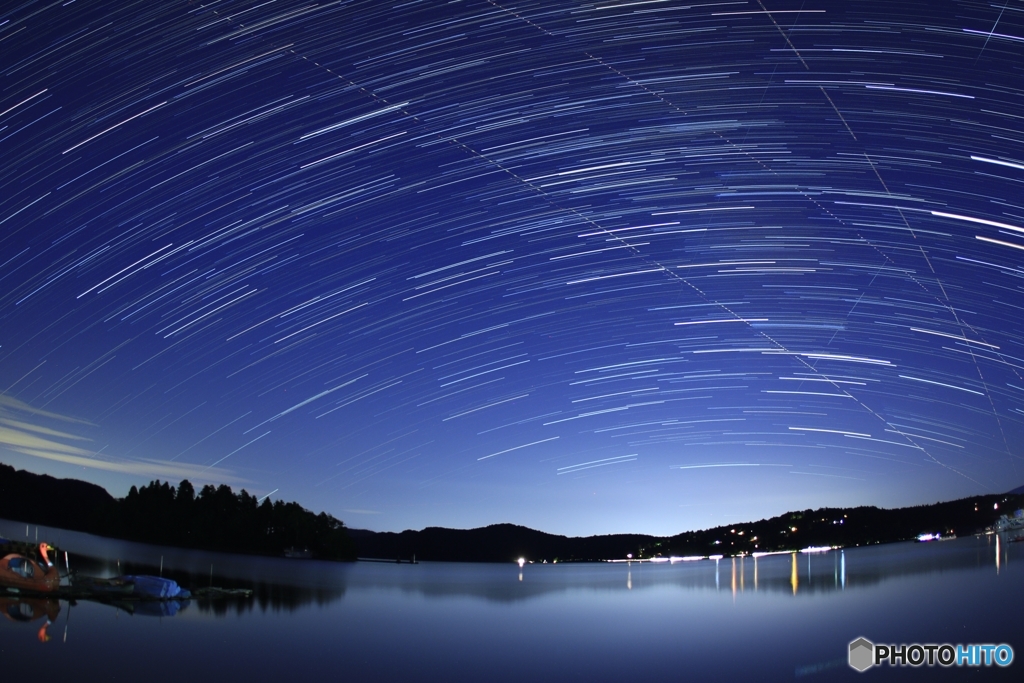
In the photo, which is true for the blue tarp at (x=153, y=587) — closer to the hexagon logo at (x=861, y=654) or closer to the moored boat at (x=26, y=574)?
the moored boat at (x=26, y=574)

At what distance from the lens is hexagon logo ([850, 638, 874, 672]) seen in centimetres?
1883

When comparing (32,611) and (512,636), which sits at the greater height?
(32,611)

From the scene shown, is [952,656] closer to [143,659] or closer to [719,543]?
[143,659]

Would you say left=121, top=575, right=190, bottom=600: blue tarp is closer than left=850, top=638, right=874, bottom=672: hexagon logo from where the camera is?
No

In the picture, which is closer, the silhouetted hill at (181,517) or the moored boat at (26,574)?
the moored boat at (26,574)

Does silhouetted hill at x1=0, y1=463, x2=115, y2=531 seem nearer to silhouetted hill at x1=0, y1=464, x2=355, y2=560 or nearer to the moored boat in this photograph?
silhouetted hill at x1=0, y1=464, x2=355, y2=560

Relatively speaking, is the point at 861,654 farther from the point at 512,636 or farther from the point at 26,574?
the point at 26,574

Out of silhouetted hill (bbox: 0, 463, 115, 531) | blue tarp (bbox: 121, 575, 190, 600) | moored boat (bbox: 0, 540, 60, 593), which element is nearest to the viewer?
moored boat (bbox: 0, 540, 60, 593)

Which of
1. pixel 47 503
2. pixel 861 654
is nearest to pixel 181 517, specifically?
pixel 47 503

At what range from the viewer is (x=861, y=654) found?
2081 centimetres

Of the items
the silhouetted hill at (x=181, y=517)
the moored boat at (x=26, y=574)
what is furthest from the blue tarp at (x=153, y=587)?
the silhouetted hill at (x=181, y=517)

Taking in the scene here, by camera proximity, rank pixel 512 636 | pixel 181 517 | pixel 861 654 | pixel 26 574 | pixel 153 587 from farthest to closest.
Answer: pixel 181 517
pixel 153 587
pixel 26 574
pixel 512 636
pixel 861 654

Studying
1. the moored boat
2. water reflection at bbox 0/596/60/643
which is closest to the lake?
water reflection at bbox 0/596/60/643

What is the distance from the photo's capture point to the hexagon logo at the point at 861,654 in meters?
18.8
